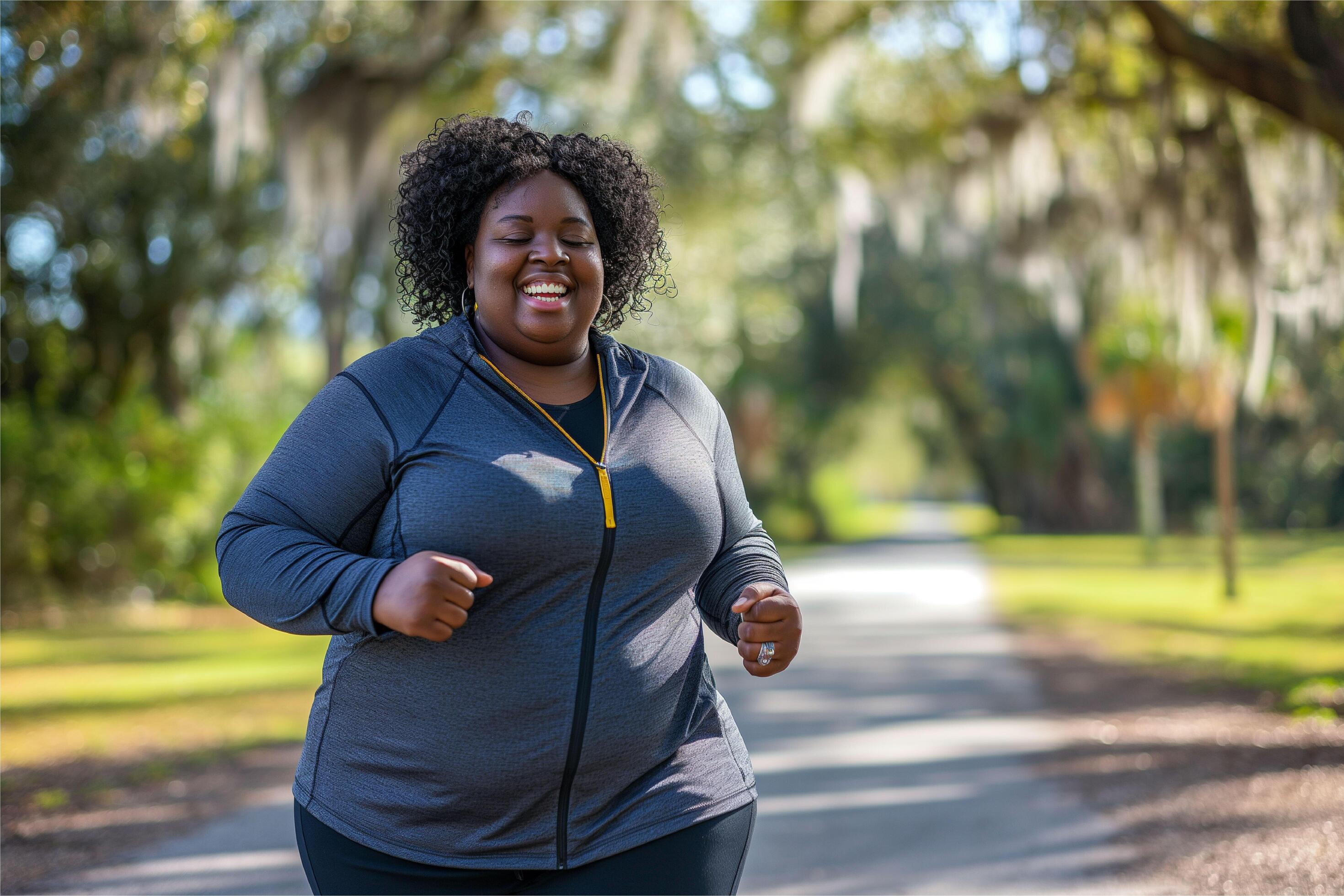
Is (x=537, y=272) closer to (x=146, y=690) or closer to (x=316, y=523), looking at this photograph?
(x=316, y=523)

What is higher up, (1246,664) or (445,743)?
(445,743)

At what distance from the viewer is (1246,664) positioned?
1052 cm

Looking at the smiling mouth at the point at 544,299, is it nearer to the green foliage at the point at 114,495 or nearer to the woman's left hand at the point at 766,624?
the woman's left hand at the point at 766,624

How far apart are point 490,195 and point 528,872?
120 cm

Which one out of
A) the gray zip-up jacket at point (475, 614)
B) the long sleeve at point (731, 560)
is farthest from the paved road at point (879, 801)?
the gray zip-up jacket at point (475, 614)

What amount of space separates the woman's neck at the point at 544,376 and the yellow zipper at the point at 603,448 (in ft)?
0.08

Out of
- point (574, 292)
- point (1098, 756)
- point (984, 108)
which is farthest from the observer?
point (984, 108)

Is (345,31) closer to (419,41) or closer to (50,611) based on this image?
(419,41)

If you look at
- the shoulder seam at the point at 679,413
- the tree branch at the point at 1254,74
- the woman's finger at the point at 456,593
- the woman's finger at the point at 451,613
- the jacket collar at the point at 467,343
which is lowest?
the woman's finger at the point at 451,613

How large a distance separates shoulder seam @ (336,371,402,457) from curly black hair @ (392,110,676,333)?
0.46 metres

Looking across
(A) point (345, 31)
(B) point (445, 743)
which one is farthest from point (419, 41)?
(B) point (445, 743)

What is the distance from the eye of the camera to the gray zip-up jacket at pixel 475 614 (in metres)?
2.09

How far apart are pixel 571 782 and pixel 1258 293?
8.42m

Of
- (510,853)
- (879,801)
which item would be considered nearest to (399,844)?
(510,853)
